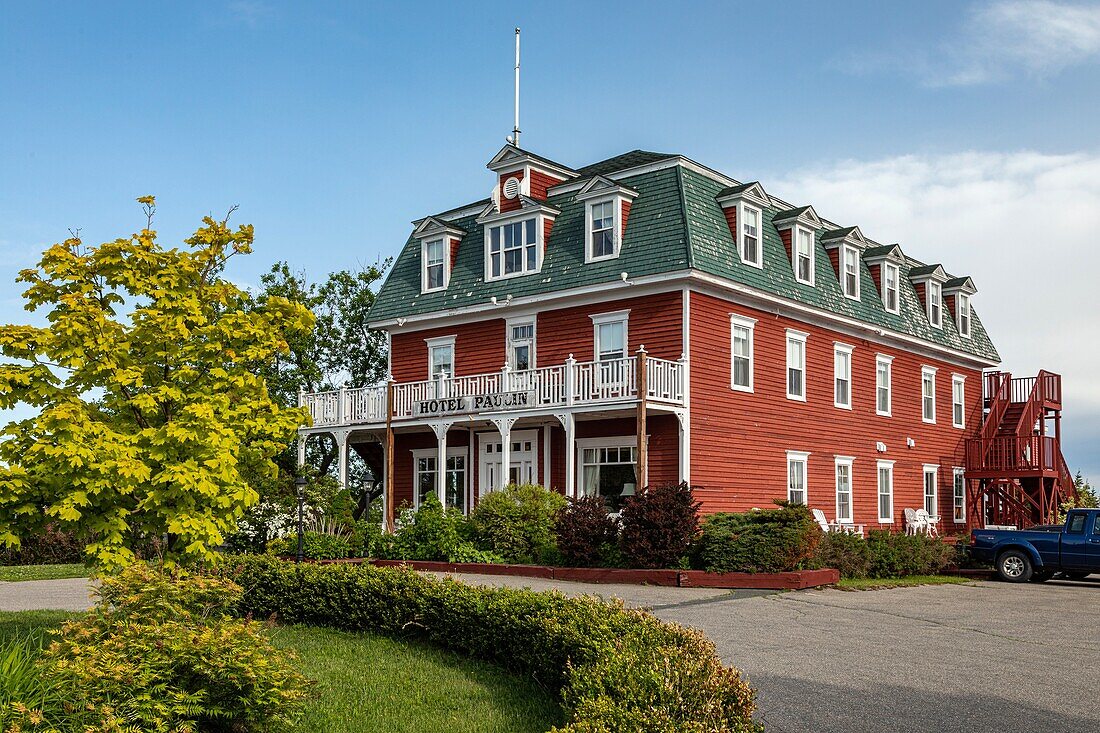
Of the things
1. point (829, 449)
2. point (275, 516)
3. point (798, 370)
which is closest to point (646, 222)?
point (798, 370)

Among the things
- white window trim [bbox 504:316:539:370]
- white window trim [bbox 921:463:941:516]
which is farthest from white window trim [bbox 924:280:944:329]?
white window trim [bbox 504:316:539:370]

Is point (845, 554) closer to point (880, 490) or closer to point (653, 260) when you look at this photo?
point (653, 260)

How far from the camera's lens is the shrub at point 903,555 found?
2233 centimetres

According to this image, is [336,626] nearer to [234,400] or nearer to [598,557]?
[234,400]

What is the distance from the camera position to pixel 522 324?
2833 centimetres

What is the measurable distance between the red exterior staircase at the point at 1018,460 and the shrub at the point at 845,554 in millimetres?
14583

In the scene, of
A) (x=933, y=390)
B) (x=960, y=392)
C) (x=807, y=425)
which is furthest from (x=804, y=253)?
(x=960, y=392)

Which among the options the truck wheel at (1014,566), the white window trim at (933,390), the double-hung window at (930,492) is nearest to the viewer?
the truck wheel at (1014,566)

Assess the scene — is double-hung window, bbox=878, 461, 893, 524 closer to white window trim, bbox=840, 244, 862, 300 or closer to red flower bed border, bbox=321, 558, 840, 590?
white window trim, bbox=840, 244, 862, 300

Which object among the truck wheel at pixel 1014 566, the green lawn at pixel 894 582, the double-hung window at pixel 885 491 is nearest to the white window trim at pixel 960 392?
the double-hung window at pixel 885 491

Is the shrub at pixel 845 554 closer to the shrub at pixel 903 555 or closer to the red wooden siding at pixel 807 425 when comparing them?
the shrub at pixel 903 555

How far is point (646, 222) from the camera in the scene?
26.3 metres

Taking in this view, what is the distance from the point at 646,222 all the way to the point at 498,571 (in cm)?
956

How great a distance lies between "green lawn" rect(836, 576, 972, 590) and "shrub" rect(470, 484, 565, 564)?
588cm
